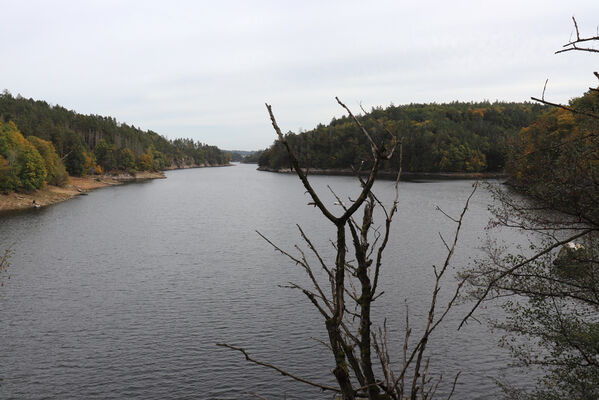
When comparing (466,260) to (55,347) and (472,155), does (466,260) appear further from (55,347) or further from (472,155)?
(472,155)

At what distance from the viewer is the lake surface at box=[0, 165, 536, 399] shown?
20.3 meters

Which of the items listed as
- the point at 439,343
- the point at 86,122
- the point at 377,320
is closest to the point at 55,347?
the point at 377,320

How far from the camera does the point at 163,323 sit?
1028 inches

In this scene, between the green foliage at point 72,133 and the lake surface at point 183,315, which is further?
the green foliage at point 72,133

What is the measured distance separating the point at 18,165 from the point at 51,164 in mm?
16663

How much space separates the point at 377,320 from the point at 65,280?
24.2 m

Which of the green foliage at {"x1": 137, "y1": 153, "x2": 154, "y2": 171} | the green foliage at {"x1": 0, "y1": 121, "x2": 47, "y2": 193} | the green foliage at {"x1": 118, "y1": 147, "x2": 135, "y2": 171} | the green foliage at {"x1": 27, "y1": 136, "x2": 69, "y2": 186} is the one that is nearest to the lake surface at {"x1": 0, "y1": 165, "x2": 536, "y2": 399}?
the green foliage at {"x1": 0, "y1": 121, "x2": 47, "y2": 193}

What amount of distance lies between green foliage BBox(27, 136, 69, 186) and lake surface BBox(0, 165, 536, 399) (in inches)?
1756

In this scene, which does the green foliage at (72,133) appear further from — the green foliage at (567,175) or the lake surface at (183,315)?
the green foliage at (567,175)

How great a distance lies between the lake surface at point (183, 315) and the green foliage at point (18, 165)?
27.8 metres

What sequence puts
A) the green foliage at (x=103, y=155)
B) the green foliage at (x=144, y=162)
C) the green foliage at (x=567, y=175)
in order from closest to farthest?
1. the green foliage at (x=567, y=175)
2. the green foliage at (x=103, y=155)
3. the green foliage at (x=144, y=162)

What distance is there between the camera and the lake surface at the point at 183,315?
20.3m

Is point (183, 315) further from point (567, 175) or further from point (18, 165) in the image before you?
point (18, 165)

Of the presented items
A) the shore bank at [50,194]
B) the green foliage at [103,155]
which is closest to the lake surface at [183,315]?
the shore bank at [50,194]
